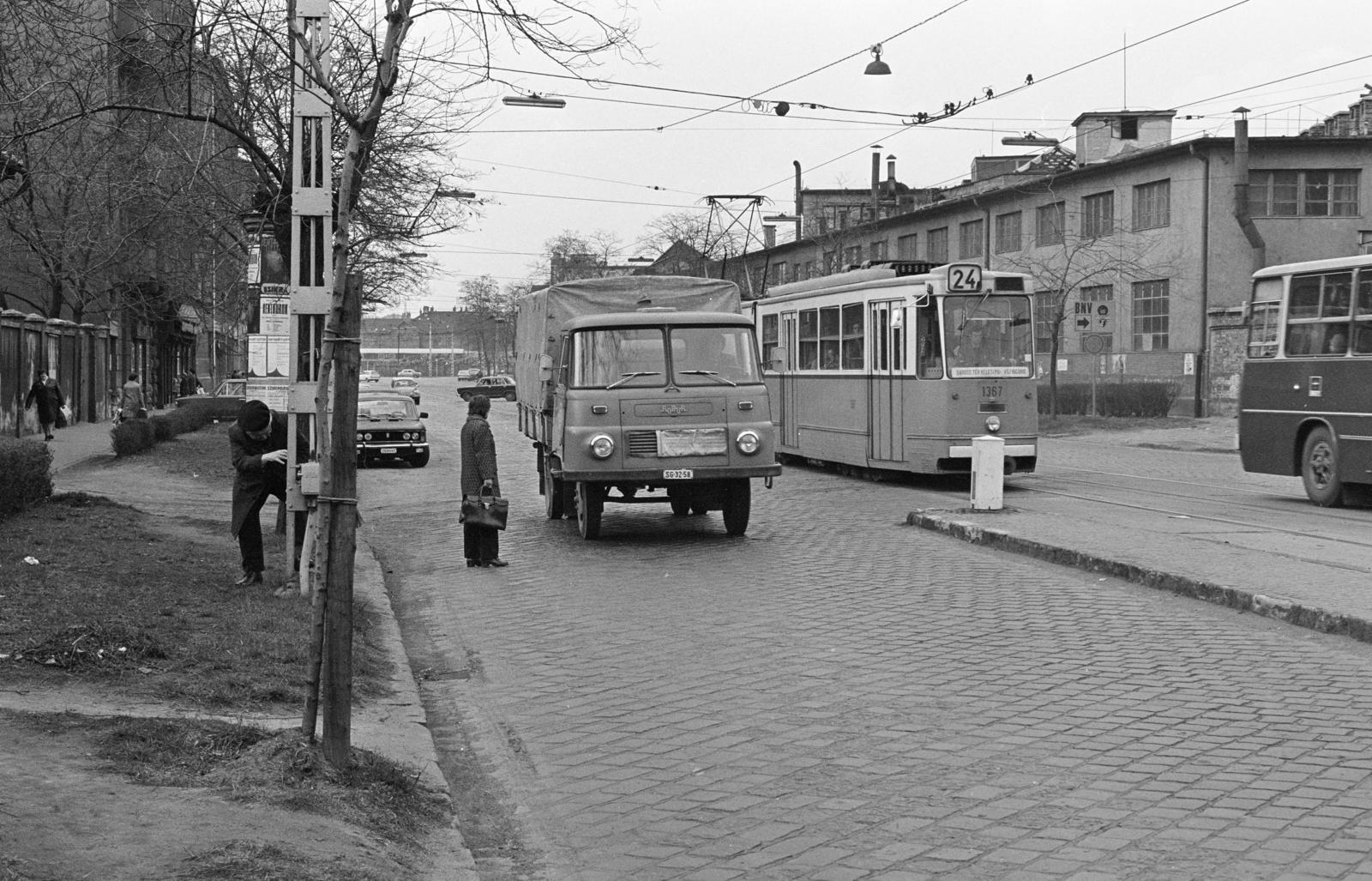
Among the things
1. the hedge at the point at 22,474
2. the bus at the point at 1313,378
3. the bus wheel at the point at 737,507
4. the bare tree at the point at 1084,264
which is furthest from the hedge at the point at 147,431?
the bare tree at the point at 1084,264

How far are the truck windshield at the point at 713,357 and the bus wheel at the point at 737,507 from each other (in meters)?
1.10

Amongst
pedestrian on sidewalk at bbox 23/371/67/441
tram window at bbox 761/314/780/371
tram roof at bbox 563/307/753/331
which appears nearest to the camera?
tram roof at bbox 563/307/753/331

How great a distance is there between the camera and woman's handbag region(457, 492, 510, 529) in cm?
1360

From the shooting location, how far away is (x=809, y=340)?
2578 cm

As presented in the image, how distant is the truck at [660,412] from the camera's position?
1479 centimetres

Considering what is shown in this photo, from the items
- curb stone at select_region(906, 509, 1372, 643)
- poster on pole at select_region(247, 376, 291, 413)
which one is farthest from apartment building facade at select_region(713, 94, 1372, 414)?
curb stone at select_region(906, 509, 1372, 643)

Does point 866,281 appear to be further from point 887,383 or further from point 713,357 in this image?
point 713,357

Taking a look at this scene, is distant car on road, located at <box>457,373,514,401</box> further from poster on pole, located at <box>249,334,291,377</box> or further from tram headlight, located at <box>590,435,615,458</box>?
tram headlight, located at <box>590,435,615,458</box>

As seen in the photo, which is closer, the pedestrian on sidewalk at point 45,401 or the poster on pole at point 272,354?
the poster on pole at point 272,354

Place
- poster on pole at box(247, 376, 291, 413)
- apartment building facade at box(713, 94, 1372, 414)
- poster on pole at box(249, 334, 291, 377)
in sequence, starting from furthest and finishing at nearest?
1. apartment building facade at box(713, 94, 1372, 414)
2. poster on pole at box(247, 376, 291, 413)
3. poster on pole at box(249, 334, 291, 377)

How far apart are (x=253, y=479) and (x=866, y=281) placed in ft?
44.6

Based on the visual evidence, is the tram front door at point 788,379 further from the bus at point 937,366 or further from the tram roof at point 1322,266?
the tram roof at point 1322,266

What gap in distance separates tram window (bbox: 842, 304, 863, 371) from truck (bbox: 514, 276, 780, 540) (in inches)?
298

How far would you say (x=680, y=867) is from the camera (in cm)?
523
